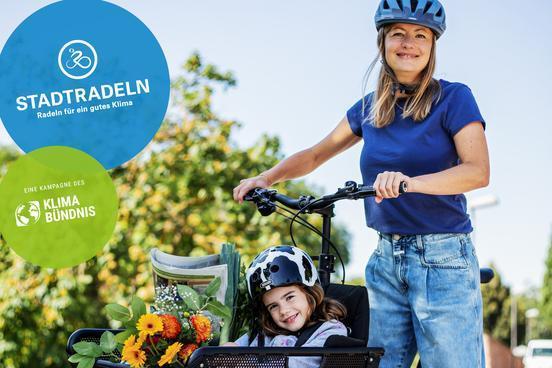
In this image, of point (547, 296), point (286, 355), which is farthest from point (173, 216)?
point (547, 296)

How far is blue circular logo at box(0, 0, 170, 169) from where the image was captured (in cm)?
761

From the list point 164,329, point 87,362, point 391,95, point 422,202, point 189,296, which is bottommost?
point 87,362

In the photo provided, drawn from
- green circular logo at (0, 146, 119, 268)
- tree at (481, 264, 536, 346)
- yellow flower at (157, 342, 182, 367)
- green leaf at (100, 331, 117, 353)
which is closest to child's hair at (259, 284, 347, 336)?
yellow flower at (157, 342, 182, 367)

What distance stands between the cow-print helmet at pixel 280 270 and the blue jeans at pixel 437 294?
29 cm

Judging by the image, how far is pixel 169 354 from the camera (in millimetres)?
2986

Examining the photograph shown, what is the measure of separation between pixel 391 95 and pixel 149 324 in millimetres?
1220

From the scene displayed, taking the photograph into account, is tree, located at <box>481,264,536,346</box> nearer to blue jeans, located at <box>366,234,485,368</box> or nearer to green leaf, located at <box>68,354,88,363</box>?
blue jeans, located at <box>366,234,485,368</box>

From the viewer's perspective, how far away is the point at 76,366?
338 centimetres

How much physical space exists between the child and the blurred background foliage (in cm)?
541

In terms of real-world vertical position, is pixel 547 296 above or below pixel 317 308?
below

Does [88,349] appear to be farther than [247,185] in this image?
No

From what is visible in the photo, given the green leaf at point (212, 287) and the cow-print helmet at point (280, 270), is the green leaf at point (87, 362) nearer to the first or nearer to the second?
the green leaf at point (212, 287)

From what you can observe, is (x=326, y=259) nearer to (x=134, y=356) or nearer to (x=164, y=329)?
(x=164, y=329)

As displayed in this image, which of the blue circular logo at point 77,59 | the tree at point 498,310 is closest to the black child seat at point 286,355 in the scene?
the blue circular logo at point 77,59
